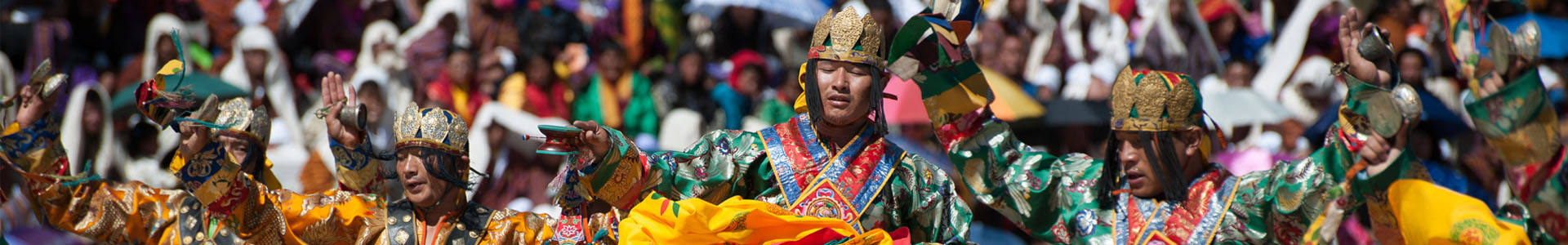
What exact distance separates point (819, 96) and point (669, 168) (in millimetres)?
534

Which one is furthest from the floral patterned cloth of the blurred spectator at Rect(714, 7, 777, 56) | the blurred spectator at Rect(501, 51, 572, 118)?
the blurred spectator at Rect(714, 7, 777, 56)

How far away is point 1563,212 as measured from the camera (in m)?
Answer: 4.56

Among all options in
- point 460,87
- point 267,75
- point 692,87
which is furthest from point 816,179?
point 267,75

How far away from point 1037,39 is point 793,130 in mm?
6635

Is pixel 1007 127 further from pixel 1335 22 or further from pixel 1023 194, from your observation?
pixel 1335 22

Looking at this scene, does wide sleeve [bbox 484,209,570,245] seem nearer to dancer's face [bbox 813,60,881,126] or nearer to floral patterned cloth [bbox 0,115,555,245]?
floral patterned cloth [bbox 0,115,555,245]

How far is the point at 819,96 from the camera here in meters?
5.24

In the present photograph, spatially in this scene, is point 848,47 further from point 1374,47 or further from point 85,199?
point 85,199

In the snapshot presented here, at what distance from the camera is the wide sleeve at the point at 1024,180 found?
19.1 feet

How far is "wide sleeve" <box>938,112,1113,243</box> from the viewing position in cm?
583

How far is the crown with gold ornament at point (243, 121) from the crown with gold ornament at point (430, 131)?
74 centimetres

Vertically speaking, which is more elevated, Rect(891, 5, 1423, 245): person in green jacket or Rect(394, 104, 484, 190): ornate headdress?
Rect(394, 104, 484, 190): ornate headdress

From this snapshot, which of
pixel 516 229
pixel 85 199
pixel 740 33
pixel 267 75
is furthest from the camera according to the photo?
pixel 740 33

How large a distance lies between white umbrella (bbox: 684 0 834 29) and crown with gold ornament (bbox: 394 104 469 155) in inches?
249
